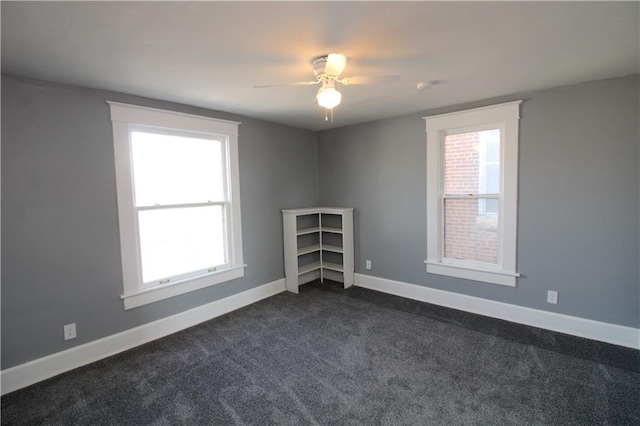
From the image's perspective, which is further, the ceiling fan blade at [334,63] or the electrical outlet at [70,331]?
the electrical outlet at [70,331]

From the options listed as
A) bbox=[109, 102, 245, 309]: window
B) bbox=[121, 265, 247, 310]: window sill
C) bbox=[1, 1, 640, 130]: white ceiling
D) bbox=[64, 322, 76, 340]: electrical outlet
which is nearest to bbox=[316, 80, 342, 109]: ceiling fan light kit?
bbox=[1, 1, 640, 130]: white ceiling

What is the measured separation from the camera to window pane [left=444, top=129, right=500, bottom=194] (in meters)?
3.31

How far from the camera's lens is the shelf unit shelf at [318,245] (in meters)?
4.21

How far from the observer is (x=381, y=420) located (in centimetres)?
190

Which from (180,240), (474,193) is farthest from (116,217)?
(474,193)

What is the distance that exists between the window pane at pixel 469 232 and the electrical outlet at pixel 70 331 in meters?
3.80

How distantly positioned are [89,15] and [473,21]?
2027mm

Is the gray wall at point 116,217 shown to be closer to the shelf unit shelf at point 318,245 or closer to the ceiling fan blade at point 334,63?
the shelf unit shelf at point 318,245

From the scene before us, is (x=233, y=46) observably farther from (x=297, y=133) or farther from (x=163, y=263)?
(x=297, y=133)

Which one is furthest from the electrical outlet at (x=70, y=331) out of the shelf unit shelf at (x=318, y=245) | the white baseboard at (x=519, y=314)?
the white baseboard at (x=519, y=314)

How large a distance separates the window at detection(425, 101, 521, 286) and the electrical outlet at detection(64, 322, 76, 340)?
3615 millimetres

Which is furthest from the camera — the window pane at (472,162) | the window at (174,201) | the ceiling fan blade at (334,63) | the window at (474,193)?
the window pane at (472,162)

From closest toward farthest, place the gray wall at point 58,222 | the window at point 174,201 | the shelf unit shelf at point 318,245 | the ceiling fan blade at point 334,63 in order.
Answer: the ceiling fan blade at point 334,63 < the gray wall at point 58,222 < the window at point 174,201 < the shelf unit shelf at point 318,245

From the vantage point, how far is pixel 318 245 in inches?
186
